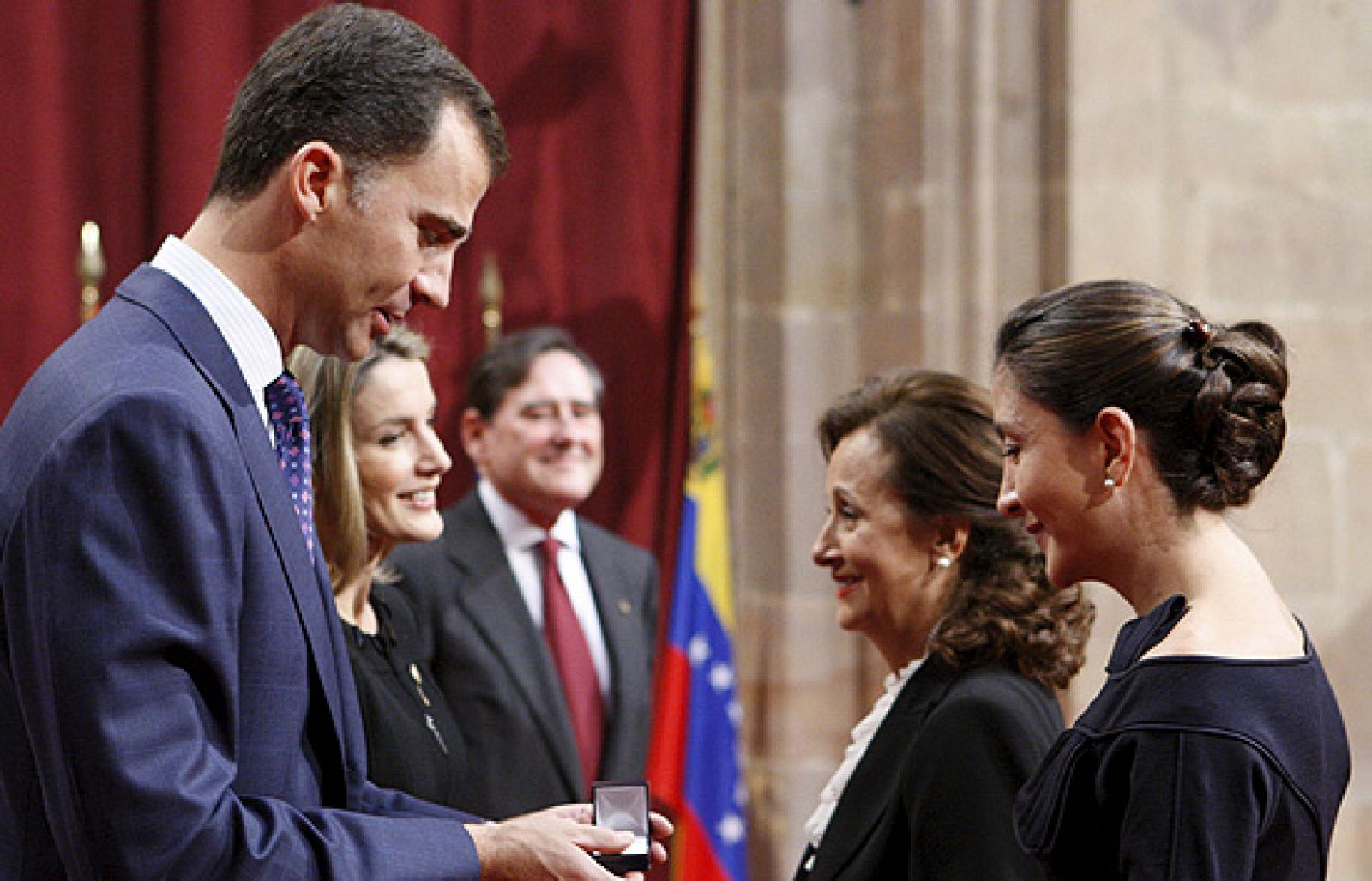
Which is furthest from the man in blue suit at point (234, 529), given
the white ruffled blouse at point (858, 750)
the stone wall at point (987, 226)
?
the stone wall at point (987, 226)

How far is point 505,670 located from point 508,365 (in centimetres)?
86

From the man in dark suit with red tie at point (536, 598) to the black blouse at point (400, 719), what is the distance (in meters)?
0.67

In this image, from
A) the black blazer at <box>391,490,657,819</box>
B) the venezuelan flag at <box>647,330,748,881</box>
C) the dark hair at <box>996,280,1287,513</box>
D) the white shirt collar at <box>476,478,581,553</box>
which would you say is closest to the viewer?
the dark hair at <box>996,280,1287,513</box>

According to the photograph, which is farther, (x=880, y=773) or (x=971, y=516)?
(x=971, y=516)

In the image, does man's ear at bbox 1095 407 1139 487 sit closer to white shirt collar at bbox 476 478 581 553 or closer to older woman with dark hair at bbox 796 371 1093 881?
older woman with dark hair at bbox 796 371 1093 881

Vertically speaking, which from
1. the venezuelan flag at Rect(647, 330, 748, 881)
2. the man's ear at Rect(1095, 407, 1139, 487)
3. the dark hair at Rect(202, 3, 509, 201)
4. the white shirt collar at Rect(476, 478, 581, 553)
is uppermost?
the dark hair at Rect(202, 3, 509, 201)

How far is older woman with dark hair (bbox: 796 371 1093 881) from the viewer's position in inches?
91.3

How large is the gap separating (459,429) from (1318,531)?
262 cm

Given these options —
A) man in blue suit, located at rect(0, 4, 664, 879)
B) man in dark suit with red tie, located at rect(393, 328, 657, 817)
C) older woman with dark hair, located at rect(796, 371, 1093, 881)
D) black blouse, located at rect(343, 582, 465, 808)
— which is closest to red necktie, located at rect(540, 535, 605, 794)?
man in dark suit with red tie, located at rect(393, 328, 657, 817)

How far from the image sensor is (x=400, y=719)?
3.04 meters

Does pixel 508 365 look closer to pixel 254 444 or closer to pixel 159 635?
pixel 254 444

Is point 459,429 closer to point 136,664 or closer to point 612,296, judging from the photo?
point 612,296

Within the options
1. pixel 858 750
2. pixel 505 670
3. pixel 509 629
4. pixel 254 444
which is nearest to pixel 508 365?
pixel 509 629

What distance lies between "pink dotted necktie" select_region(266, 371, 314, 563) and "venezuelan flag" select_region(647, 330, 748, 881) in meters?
2.90
